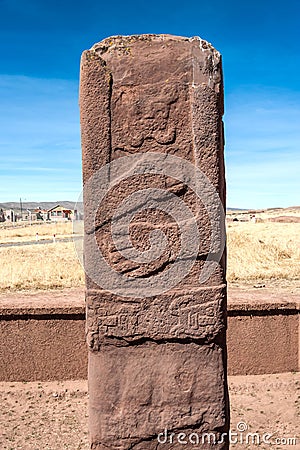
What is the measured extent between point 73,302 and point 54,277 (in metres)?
3.38

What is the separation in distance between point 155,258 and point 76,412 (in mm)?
2498

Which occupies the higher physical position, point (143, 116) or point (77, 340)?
point (143, 116)

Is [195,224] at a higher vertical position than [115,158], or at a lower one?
lower

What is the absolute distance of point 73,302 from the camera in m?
4.94

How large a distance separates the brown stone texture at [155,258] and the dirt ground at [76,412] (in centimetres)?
150

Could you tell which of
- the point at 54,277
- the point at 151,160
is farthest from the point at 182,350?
the point at 54,277

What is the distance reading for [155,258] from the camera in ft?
8.82

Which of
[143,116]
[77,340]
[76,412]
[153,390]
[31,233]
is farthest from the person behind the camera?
[31,233]

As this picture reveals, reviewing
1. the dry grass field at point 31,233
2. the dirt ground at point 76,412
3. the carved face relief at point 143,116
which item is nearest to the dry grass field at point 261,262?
the dirt ground at point 76,412

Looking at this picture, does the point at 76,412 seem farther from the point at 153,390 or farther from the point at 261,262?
the point at 261,262

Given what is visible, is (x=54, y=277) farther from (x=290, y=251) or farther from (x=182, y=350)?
(x=182, y=350)

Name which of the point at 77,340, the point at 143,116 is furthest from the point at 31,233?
the point at 143,116

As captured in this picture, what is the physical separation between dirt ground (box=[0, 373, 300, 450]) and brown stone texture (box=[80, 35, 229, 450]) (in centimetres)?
150

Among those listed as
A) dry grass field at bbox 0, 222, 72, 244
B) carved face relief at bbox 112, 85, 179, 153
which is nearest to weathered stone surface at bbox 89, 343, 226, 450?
carved face relief at bbox 112, 85, 179, 153
